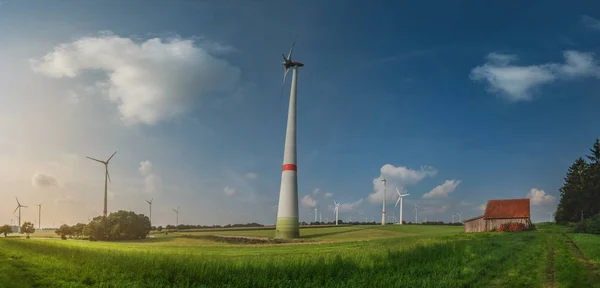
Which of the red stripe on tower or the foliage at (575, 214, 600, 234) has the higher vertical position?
the red stripe on tower

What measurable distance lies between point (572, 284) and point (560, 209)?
106 metres

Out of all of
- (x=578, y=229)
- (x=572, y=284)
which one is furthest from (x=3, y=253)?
(x=578, y=229)

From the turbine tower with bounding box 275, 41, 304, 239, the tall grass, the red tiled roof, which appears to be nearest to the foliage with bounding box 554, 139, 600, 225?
the red tiled roof

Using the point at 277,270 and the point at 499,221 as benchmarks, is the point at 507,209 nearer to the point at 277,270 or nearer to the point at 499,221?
the point at 499,221

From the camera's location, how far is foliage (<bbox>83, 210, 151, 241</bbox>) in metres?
46.1

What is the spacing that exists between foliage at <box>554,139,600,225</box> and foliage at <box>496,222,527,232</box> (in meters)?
37.2

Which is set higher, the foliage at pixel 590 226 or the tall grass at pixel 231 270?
the tall grass at pixel 231 270

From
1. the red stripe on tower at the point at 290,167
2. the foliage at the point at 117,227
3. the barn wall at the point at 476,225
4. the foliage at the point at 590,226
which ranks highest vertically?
the red stripe on tower at the point at 290,167

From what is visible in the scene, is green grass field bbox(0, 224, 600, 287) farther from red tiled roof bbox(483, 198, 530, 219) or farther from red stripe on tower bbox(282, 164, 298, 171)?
red tiled roof bbox(483, 198, 530, 219)

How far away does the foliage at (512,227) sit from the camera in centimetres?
7494

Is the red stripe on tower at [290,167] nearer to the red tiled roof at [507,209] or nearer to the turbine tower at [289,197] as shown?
the turbine tower at [289,197]

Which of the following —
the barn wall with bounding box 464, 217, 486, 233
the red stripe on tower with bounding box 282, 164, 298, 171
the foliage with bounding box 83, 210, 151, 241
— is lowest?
the barn wall with bounding box 464, 217, 486, 233

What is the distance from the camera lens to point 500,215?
82125 millimetres

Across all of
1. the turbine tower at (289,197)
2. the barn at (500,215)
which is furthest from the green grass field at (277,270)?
the barn at (500,215)
